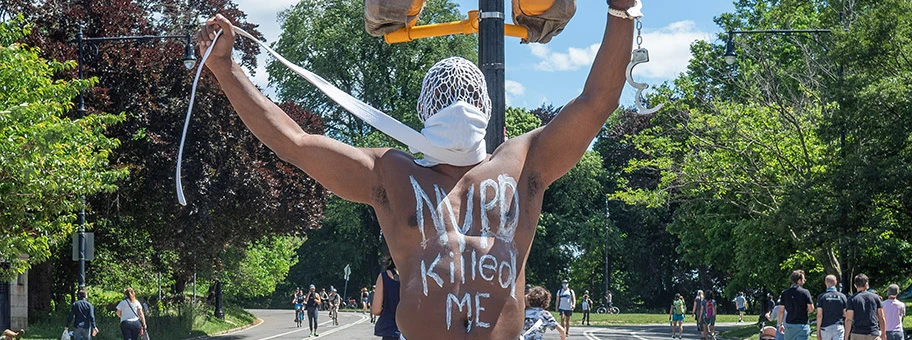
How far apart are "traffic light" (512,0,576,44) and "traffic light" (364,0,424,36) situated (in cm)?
47

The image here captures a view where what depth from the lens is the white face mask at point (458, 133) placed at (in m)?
3.15

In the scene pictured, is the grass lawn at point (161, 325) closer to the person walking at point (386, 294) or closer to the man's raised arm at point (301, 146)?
the person walking at point (386, 294)

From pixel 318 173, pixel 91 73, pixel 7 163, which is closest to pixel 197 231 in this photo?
pixel 91 73

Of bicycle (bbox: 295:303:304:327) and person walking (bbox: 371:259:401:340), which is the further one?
bicycle (bbox: 295:303:304:327)

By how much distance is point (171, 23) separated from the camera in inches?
1155

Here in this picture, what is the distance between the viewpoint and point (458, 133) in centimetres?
314

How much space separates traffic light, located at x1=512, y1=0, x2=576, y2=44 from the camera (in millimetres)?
4961

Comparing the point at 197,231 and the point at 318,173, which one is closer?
the point at 318,173

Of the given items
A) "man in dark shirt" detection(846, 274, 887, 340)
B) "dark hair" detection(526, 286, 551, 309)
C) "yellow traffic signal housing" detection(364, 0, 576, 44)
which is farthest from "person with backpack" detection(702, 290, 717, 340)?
"yellow traffic signal housing" detection(364, 0, 576, 44)

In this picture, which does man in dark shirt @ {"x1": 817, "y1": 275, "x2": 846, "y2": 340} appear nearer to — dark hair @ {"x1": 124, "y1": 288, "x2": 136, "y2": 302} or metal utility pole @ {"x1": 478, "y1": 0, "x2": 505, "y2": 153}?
metal utility pole @ {"x1": 478, "y1": 0, "x2": 505, "y2": 153}

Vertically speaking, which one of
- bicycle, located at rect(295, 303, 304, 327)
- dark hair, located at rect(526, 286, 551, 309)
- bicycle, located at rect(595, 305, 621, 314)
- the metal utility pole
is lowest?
bicycle, located at rect(595, 305, 621, 314)

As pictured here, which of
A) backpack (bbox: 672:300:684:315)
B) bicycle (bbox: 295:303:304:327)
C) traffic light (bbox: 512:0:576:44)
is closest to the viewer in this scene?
traffic light (bbox: 512:0:576:44)

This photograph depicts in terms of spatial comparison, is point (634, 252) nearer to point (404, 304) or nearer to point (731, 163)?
point (731, 163)

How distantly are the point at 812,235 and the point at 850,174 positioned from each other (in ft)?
5.62
